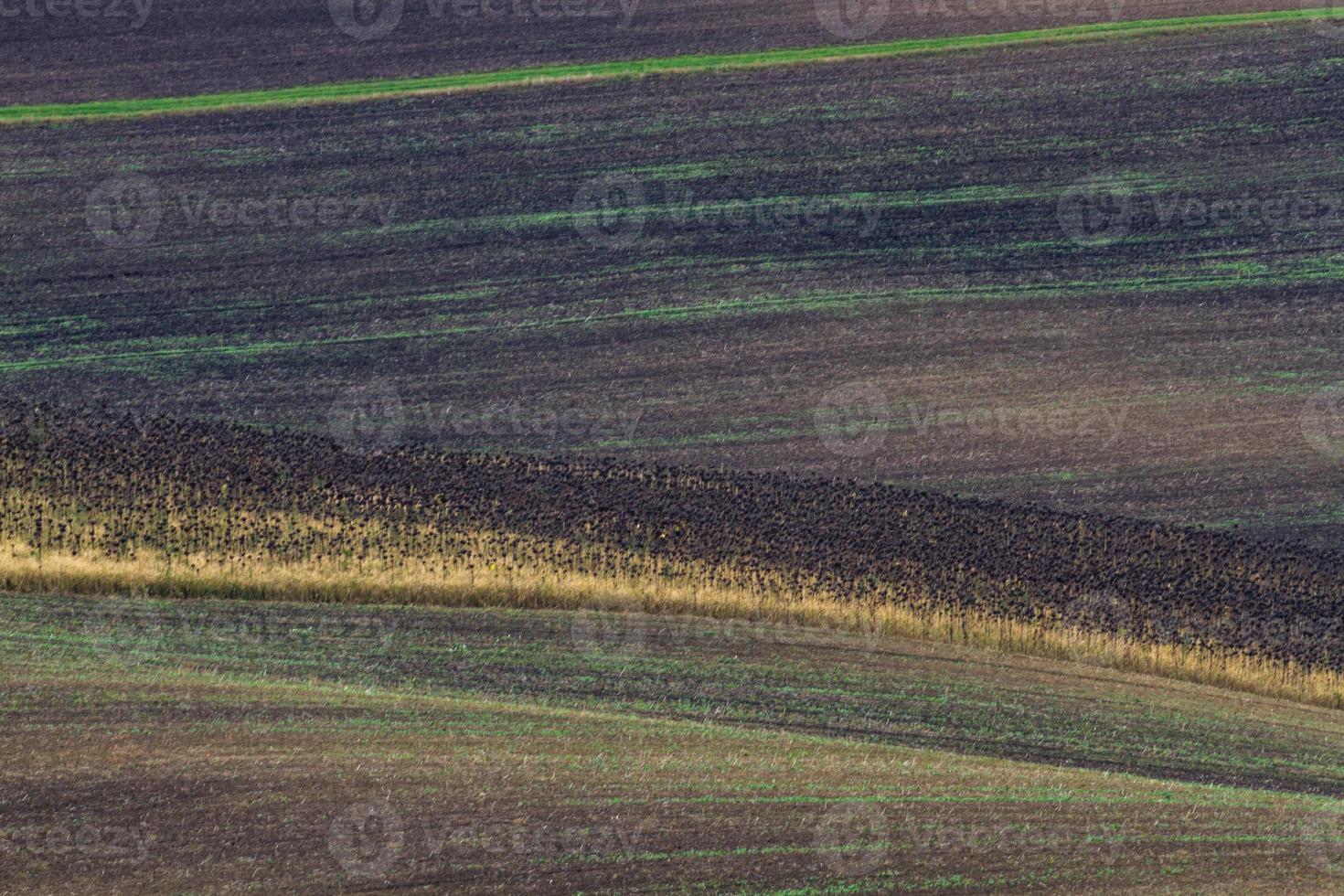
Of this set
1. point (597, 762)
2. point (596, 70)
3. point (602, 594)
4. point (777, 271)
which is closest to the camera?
point (597, 762)

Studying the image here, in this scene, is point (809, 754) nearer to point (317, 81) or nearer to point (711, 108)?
point (711, 108)

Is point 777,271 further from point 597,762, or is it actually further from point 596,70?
point 597,762

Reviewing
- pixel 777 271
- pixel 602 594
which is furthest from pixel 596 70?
pixel 602 594

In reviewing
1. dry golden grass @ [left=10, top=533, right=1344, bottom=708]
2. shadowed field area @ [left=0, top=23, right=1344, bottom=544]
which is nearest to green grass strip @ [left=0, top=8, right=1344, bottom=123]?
shadowed field area @ [left=0, top=23, right=1344, bottom=544]

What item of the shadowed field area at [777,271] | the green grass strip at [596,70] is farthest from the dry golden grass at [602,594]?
the green grass strip at [596,70]

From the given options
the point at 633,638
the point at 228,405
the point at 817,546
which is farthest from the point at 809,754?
the point at 228,405
